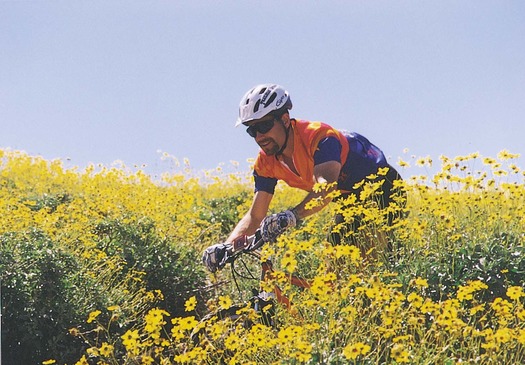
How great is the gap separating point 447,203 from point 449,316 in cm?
202

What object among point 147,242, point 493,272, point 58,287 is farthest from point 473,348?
point 147,242

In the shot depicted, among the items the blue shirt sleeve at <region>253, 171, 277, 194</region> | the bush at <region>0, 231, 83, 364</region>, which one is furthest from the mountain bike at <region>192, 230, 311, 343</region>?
the bush at <region>0, 231, 83, 364</region>

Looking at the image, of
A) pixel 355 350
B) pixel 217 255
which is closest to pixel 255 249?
pixel 217 255

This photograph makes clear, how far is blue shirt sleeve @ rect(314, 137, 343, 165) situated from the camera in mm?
5910

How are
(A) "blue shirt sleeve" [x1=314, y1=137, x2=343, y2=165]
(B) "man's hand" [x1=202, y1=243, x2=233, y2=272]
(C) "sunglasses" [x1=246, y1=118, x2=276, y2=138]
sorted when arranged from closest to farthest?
(B) "man's hand" [x1=202, y1=243, x2=233, y2=272]
(A) "blue shirt sleeve" [x1=314, y1=137, x2=343, y2=165]
(C) "sunglasses" [x1=246, y1=118, x2=276, y2=138]

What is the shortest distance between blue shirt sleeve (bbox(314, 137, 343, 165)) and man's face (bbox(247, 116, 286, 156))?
12.3 inches

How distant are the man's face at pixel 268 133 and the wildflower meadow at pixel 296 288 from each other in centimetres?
62

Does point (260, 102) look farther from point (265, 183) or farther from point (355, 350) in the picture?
point (355, 350)

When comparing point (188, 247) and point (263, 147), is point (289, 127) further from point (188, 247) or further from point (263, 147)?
point (188, 247)

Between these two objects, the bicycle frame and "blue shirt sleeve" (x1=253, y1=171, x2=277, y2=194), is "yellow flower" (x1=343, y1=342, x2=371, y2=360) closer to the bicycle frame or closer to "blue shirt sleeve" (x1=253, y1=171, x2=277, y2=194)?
the bicycle frame

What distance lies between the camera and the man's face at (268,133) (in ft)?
19.9

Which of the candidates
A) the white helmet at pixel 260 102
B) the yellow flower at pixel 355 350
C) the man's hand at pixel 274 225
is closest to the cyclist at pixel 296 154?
the white helmet at pixel 260 102

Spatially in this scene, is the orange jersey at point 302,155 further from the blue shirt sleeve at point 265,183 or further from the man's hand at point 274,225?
the man's hand at point 274,225

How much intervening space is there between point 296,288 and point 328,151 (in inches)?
53.6
